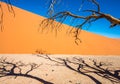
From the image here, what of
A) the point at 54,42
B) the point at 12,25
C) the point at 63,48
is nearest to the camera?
the point at 63,48

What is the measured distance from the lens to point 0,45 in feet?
58.6

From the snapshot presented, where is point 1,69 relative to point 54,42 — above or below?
below

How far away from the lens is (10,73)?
797cm

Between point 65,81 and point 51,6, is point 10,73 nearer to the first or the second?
point 65,81

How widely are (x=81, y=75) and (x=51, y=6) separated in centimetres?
507

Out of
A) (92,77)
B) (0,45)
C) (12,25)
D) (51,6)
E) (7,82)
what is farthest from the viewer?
(12,25)

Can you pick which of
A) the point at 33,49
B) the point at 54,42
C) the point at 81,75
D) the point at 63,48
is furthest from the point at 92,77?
the point at 54,42

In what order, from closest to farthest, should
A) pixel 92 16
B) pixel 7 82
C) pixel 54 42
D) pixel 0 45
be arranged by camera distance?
1. pixel 92 16
2. pixel 7 82
3. pixel 0 45
4. pixel 54 42

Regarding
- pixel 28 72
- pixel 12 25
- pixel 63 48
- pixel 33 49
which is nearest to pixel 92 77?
pixel 28 72

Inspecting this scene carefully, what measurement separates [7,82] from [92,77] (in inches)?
134

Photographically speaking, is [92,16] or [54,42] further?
[54,42]

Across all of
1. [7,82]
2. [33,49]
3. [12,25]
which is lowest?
[7,82]

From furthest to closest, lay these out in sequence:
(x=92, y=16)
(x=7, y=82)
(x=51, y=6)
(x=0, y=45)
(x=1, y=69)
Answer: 1. (x=0, y=45)
2. (x=1, y=69)
3. (x=7, y=82)
4. (x=92, y=16)
5. (x=51, y=6)

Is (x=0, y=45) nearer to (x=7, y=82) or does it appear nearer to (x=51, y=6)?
(x=7, y=82)
